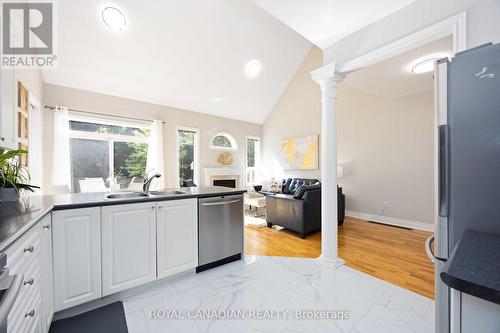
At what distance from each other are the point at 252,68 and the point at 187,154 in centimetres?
273

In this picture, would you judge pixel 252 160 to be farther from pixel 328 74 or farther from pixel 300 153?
pixel 328 74

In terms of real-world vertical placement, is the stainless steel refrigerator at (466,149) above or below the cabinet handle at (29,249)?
above

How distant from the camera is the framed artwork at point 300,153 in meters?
5.73

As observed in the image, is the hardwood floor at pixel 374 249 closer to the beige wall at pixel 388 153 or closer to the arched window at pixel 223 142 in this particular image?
the beige wall at pixel 388 153

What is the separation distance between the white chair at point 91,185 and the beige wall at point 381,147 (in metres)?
4.82

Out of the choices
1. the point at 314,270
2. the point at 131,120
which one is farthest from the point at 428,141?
the point at 131,120

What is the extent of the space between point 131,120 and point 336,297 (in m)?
4.83

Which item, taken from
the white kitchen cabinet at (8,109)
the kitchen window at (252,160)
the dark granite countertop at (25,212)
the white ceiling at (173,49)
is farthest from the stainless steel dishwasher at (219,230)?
the kitchen window at (252,160)

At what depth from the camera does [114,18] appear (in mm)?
3303

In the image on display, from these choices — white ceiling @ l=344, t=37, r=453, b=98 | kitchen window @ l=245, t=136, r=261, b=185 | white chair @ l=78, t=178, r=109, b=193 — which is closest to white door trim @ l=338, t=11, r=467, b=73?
white ceiling @ l=344, t=37, r=453, b=98

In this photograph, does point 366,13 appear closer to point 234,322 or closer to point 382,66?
point 382,66

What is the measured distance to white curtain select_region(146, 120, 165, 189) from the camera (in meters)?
4.83

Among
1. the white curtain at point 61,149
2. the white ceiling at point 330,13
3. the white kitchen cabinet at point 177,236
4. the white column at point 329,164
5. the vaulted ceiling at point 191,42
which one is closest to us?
the white ceiling at point 330,13

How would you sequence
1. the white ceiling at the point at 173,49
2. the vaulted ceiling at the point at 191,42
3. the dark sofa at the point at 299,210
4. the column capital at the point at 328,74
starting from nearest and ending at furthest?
the vaulted ceiling at the point at 191,42 → the column capital at the point at 328,74 → the white ceiling at the point at 173,49 → the dark sofa at the point at 299,210
